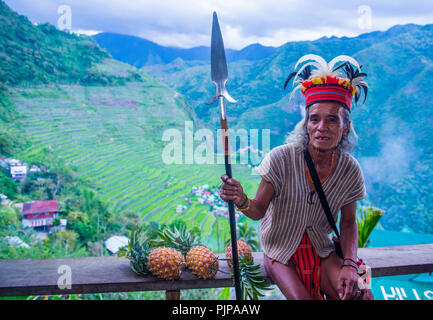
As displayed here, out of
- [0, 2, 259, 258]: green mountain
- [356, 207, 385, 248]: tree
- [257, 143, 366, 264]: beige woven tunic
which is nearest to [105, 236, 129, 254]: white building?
[0, 2, 259, 258]: green mountain

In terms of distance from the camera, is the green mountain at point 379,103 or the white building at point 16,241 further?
the green mountain at point 379,103

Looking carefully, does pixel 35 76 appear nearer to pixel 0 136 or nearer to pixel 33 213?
pixel 0 136

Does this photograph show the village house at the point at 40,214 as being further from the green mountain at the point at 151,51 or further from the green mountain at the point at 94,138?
the green mountain at the point at 151,51

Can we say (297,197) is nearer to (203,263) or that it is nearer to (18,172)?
(203,263)

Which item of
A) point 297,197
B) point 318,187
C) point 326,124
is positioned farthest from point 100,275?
point 326,124

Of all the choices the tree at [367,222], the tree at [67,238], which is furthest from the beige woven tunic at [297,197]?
the tree at [67,238]

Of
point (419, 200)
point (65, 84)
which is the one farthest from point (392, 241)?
point (65, 84)

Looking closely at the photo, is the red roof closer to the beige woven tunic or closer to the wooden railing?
the wooden railing
